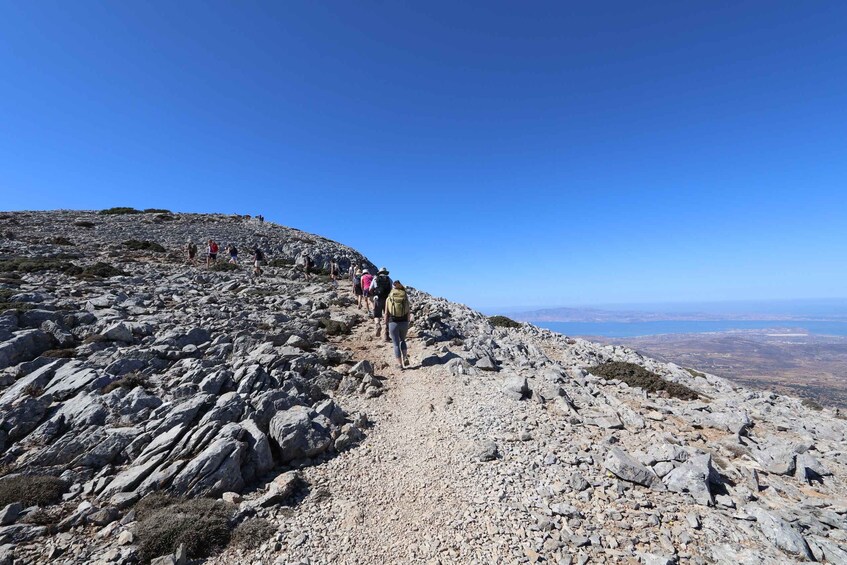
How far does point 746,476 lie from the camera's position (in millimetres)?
8055

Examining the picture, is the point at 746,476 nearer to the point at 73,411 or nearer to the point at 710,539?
the point at 710,539

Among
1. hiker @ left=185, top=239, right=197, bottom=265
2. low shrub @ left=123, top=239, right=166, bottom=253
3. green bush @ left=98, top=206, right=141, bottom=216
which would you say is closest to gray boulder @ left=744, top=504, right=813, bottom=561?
hiker @ left=185, top=239, right=197, bottom=265

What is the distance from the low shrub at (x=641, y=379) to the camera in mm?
13586

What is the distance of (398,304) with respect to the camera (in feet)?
45.4

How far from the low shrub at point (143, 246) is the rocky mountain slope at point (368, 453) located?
785 inches

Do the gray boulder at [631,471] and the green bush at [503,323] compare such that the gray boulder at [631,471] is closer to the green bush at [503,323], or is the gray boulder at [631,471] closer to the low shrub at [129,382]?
the low shrub at [129,382]

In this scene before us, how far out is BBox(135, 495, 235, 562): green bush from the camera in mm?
5699

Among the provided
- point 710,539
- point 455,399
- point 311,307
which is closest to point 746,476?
point 710,539

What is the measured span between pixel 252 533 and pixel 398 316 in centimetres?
857

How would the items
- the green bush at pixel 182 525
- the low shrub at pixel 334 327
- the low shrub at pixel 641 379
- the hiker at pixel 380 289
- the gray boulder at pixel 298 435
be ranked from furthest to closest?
the low shrub at pixel 334 327, the hiker at pixel 380 289, the low shrub at pixel 641 379, the gray boulder at pixel 298 435, the green bush at pixel 182 525

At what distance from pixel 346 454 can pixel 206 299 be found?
15664mm

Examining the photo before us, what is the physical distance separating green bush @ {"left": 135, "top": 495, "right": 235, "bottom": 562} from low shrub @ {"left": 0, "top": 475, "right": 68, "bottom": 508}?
1825 mm

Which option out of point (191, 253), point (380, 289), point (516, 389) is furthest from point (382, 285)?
point (191, 253)

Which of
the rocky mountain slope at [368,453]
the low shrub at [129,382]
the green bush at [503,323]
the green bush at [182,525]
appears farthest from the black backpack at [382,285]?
the green bush at [503,323]
